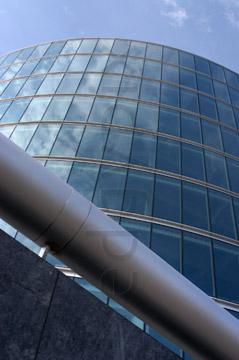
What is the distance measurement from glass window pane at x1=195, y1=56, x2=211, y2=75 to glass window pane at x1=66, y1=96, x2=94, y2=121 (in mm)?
11184

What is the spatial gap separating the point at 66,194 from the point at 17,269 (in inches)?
54.2

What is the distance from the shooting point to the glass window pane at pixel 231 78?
26016mm

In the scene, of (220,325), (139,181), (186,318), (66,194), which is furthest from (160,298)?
(139,181)

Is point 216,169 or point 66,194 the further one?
point 216,169

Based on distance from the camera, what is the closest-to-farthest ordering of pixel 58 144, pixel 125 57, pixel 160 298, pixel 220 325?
pixel 160 298 → pixel 220 325 → pixel 58 144 → pixel 125 57

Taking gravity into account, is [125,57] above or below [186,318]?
below

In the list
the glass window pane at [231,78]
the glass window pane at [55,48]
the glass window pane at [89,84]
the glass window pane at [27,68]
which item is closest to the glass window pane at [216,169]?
the glass window pane at [89,84]

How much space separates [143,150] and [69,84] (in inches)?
305

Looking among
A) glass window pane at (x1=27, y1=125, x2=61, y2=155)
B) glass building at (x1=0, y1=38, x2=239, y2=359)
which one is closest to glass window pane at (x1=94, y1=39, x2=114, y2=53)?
glass building at (x1=0, y1=38, x2=239, y2=359)

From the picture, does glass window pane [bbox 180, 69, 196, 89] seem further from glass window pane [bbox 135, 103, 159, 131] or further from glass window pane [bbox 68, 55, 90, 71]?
glass window pane [bbox 68, 55, 90, 71]

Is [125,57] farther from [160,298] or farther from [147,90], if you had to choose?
[160,298]

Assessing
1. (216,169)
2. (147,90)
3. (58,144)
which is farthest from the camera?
(147,90)

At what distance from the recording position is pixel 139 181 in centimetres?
1516

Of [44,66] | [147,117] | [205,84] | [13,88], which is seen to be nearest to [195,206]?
[147,117]
